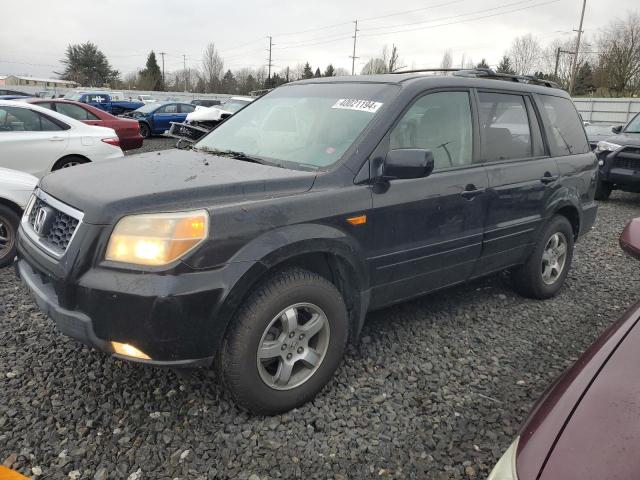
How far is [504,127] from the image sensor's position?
372cm

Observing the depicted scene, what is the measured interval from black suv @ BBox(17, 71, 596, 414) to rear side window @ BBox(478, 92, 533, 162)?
0.05ft

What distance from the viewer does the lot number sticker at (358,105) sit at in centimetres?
299

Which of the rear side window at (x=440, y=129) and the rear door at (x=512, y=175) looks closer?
the rear side window at (x=440, y=129)

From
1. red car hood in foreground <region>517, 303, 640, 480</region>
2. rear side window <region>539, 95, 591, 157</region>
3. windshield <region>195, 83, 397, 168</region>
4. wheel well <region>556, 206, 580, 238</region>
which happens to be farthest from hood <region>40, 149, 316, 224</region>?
wheel well <region>556, 206, 580, 238</region>

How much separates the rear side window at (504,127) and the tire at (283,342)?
1700 mm

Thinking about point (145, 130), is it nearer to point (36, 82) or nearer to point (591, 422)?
point (591, 422)

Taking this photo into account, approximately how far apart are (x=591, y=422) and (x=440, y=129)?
7.33 ft

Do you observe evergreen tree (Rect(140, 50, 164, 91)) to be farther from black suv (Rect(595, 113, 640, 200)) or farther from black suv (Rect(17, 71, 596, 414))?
black suv (Rect(17, 71, 596, 414))

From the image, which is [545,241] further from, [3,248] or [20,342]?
[3,248]

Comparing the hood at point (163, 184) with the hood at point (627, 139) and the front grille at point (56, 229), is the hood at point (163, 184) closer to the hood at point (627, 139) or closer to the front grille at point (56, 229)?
the front grille at point (56, 229)

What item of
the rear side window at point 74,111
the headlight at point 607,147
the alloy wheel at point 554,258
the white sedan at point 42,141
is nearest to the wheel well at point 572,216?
the alloy wheel at point 554,258

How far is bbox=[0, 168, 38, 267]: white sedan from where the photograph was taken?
4.61 meters

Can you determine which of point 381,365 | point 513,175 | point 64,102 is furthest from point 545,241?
point 64,102

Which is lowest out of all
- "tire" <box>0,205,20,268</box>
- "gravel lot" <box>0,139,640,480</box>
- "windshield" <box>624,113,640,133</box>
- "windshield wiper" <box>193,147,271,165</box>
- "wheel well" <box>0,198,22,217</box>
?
"gravel lot" <box>0,139,640,480</box>
